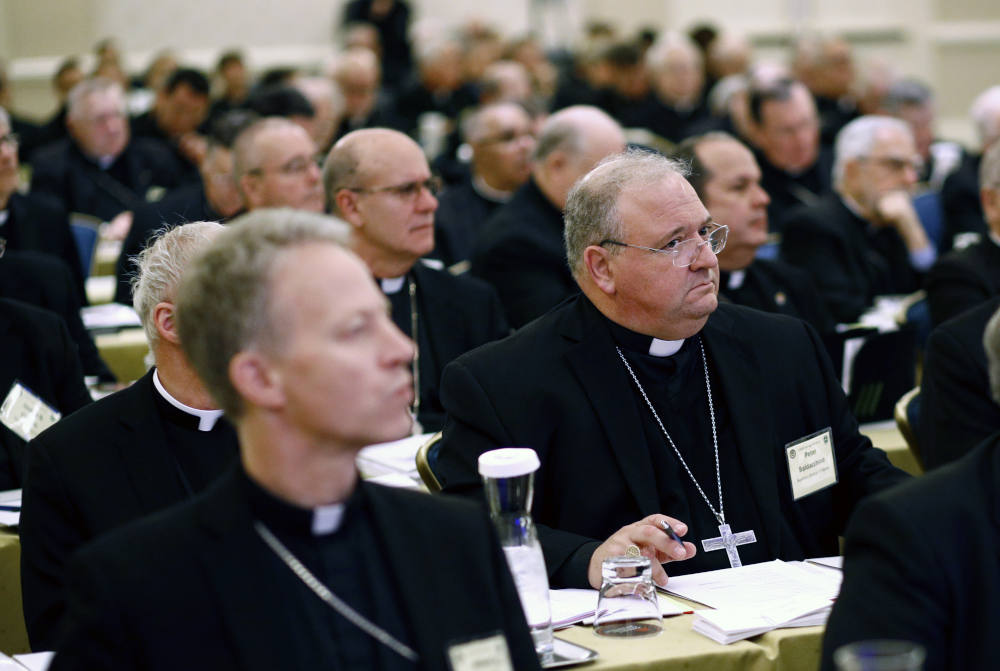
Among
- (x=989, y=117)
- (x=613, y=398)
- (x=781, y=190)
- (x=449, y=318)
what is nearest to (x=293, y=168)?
(x=449, y=318)

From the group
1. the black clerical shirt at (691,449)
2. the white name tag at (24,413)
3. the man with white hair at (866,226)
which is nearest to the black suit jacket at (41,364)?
the white name tag at (24,413)

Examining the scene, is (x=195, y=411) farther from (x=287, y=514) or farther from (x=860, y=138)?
(x=860, y=138)

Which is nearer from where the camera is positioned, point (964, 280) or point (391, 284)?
Answer: point (964, 280)

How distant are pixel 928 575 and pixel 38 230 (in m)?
5.72

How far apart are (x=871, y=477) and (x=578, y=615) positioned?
0.95 m

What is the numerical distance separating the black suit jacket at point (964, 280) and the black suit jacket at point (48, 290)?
3107 millimetres

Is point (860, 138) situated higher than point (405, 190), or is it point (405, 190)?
point (405, 190)

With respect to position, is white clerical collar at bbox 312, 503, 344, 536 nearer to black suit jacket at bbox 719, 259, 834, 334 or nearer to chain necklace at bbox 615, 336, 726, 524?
chain necklace at bbox 615, 336, 726, 524

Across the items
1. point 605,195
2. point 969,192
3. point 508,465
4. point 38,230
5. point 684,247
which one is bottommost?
point 969,192

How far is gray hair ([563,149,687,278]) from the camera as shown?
3.24 m

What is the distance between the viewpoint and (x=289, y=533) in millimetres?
1885

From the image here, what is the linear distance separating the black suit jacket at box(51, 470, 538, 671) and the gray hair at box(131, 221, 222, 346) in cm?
101

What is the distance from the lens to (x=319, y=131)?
28.6 ft

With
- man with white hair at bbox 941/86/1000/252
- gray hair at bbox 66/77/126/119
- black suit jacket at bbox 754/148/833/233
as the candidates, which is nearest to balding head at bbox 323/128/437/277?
man with white hair at bbox 941/86/1000/252
